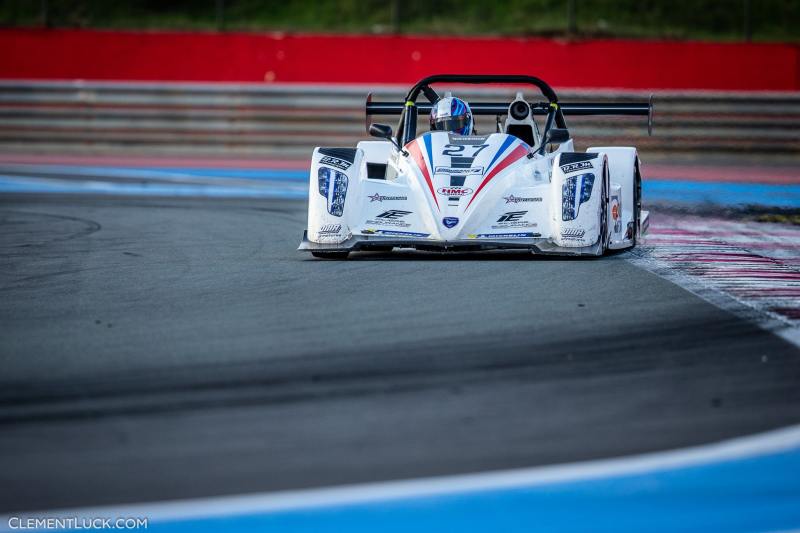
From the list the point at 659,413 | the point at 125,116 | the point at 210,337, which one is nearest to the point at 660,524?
the point at 659,413

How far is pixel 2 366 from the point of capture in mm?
5691

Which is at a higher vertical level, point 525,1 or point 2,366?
point 525,1

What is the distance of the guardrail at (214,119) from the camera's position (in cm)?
1961

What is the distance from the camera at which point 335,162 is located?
9383 millimetres

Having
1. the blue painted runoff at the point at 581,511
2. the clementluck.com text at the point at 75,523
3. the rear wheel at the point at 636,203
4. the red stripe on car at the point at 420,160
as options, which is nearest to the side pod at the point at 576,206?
the red stripe on car at the point at 420,160

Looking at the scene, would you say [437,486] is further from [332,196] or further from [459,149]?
[459,149]

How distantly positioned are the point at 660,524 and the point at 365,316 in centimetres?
328

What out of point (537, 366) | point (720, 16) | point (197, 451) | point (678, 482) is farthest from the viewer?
point (720, 16)

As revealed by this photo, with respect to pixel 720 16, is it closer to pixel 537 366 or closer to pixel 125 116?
pixel 125 116

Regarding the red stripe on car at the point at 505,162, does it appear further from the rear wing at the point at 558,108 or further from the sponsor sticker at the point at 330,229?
the rear wing at the point at 558,108

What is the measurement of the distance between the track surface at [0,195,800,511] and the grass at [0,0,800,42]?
44.0ft

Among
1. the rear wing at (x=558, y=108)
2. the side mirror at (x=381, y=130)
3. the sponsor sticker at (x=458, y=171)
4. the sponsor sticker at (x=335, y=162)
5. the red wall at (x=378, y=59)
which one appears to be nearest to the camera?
the sponsor sticker at (x=458, y=171)

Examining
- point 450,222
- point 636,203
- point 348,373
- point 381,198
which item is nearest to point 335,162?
point 381,198

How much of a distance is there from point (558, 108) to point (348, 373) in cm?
577
